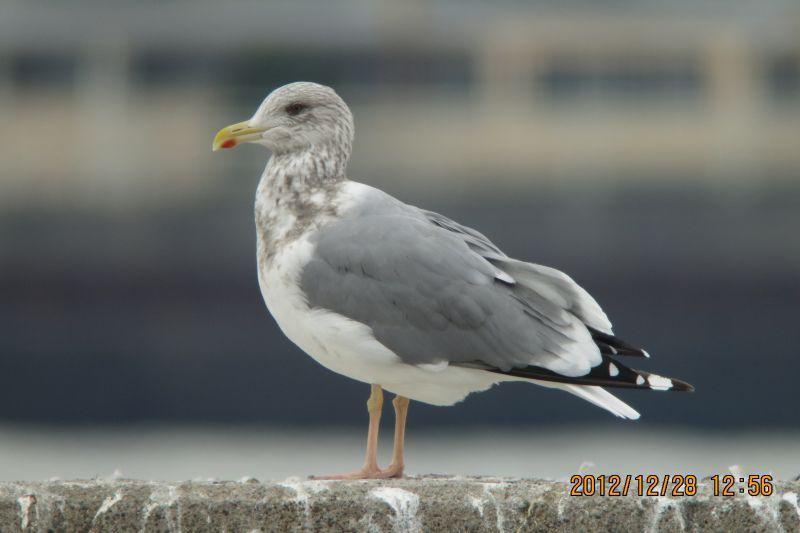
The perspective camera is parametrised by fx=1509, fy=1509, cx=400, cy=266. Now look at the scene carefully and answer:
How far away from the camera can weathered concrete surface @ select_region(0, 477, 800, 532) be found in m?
4.59

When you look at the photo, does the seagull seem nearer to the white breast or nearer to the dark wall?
the white breast

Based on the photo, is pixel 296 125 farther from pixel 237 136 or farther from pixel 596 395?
pixel 596 395

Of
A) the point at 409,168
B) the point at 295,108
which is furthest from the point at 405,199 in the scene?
the point at 295,108

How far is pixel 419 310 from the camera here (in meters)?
5.15

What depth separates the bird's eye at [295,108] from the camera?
560cm

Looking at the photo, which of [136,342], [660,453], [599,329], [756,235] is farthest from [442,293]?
[756,235]

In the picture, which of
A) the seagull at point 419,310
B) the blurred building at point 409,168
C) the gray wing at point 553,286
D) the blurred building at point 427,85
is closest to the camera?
the seagull at point 419,310

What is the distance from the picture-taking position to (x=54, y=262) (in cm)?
1884

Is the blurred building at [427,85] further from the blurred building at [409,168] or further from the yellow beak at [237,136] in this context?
the yellow beak at [237,136]

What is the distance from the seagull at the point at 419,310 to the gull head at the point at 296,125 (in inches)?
9.4
